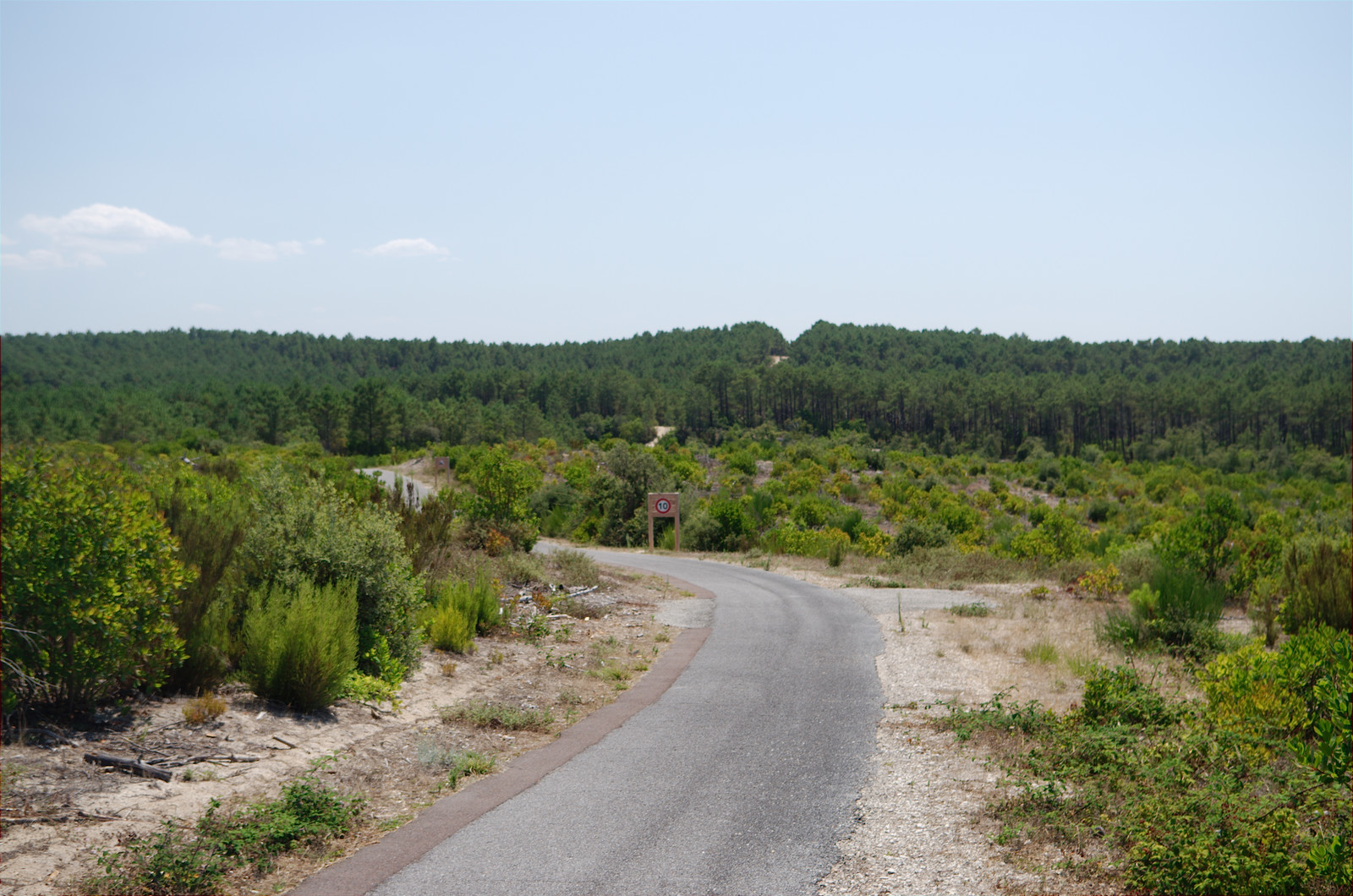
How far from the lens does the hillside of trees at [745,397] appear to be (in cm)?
7988

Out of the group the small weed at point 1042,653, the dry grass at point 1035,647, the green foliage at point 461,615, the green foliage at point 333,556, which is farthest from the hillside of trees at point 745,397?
the small weed at point 1042,653

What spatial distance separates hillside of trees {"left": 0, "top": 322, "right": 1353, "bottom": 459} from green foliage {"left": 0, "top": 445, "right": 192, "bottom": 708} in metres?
34.2

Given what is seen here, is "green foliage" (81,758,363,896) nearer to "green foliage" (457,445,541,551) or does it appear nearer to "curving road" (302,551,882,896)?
"curving road" (302,551,882,896)

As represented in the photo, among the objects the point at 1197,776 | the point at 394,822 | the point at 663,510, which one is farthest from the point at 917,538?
the point at 394,822

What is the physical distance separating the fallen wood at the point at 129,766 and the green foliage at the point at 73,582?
0.66 metres

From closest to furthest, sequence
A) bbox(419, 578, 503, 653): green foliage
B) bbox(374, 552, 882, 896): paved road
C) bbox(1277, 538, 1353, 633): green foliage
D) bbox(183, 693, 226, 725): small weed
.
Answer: bbox(374, 552, 882, 896): paved road < bbox(183, 693, 226, 725): small weed < bbox(419, 578, 503, 653): green foliage < bbox(1277, 538, 1353, 633): green foliage

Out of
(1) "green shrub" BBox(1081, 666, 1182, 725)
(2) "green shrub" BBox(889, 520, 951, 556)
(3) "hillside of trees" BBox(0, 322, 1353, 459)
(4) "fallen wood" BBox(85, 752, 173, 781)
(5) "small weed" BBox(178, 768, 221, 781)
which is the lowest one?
(2) "green shrub" BBox(889, 520, 951, 556)

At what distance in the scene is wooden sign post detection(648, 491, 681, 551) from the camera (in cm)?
2653

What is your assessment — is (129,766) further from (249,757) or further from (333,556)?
(333,556)

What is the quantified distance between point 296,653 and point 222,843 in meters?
2.57

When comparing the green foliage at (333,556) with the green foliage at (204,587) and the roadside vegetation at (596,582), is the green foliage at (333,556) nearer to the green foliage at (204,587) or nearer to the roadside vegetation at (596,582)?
the roadside vegetation at (596,582)

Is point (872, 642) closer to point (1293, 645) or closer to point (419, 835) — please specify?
point (1293, 645)

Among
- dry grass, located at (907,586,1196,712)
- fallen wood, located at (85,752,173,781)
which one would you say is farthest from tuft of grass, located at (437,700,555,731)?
dry grass, located at (907,586,1196,712)

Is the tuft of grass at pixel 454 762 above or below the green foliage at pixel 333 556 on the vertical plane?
below
